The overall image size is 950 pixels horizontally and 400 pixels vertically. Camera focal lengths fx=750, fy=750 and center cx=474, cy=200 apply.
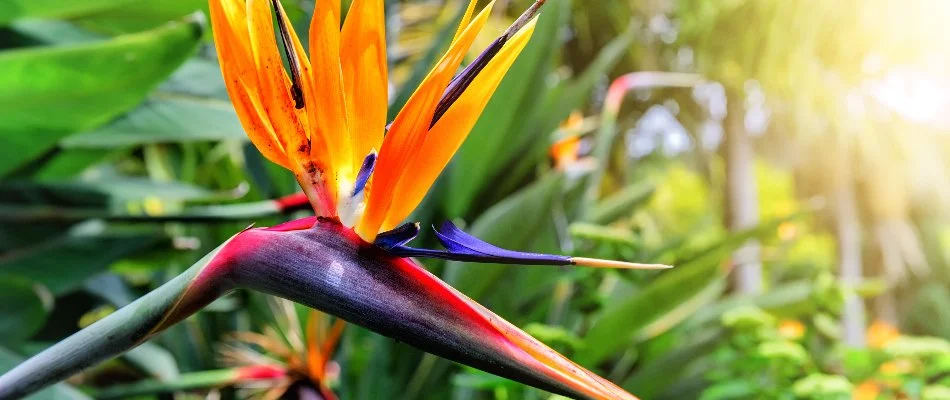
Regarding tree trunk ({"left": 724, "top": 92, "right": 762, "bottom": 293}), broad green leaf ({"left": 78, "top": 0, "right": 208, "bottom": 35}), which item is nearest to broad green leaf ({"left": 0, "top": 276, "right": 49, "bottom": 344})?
broad green leaf ({"left": 78, "top": 0, "right": 208, "bottom": 35})

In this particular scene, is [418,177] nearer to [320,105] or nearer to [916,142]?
[320,105]

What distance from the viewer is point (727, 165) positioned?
13.2 feet

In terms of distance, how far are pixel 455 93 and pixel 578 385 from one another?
10 cm

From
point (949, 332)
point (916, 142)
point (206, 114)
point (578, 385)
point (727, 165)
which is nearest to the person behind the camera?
point (578, 385)

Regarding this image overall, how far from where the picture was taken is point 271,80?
0.23 meters

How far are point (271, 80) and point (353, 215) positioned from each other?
0.17 feet

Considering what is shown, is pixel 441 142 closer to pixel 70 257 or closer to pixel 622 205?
pixel 70 257

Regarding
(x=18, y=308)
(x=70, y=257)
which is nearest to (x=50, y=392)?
(x=18, y=308)

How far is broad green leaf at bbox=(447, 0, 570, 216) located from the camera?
68 cm

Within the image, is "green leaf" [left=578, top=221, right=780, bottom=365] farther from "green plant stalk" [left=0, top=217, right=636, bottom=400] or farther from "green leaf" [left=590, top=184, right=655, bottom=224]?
"green plant stalk" [left=0, top=217, right=636, bottom=400]

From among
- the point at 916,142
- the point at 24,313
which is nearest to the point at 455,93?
the point at 24,313

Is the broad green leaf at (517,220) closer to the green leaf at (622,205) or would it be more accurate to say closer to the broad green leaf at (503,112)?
the broad green leaf at (503,112)

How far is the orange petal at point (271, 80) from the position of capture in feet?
0.75

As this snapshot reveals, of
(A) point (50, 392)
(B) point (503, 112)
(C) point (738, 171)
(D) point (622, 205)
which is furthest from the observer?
(C) point (738, 171)
